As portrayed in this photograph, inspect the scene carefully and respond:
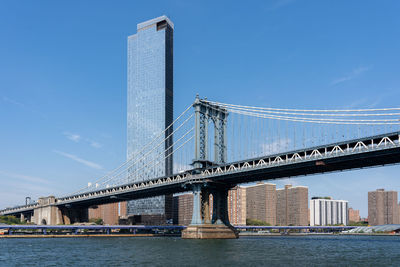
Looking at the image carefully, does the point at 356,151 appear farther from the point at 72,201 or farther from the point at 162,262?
the point at 72,201

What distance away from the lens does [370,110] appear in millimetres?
81500

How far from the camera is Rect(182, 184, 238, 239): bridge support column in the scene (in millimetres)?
100219

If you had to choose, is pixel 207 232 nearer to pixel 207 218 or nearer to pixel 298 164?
pixel 207 218

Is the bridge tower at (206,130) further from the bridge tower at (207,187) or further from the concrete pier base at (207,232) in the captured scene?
the concrete pier base at (207,232)

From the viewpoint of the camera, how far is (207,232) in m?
99.9

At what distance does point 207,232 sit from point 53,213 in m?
85.9

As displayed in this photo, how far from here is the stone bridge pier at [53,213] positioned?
165875 mm

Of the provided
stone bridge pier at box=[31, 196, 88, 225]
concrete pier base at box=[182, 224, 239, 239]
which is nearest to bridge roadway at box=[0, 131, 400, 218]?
concrete pier base at box=[182, 224, 239, 239]

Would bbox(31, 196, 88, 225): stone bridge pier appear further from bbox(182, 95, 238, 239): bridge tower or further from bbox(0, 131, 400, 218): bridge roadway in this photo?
bbox(182, 95, 238, 239): bridge tower

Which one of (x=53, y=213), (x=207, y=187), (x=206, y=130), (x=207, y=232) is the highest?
(x=206, y=130)

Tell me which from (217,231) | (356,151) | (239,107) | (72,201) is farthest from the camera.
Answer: (72,201)

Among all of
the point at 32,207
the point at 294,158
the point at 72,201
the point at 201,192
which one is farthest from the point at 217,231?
the point at 32,207

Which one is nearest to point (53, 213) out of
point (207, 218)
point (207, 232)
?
point (207, 218)

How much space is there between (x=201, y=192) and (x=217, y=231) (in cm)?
934
